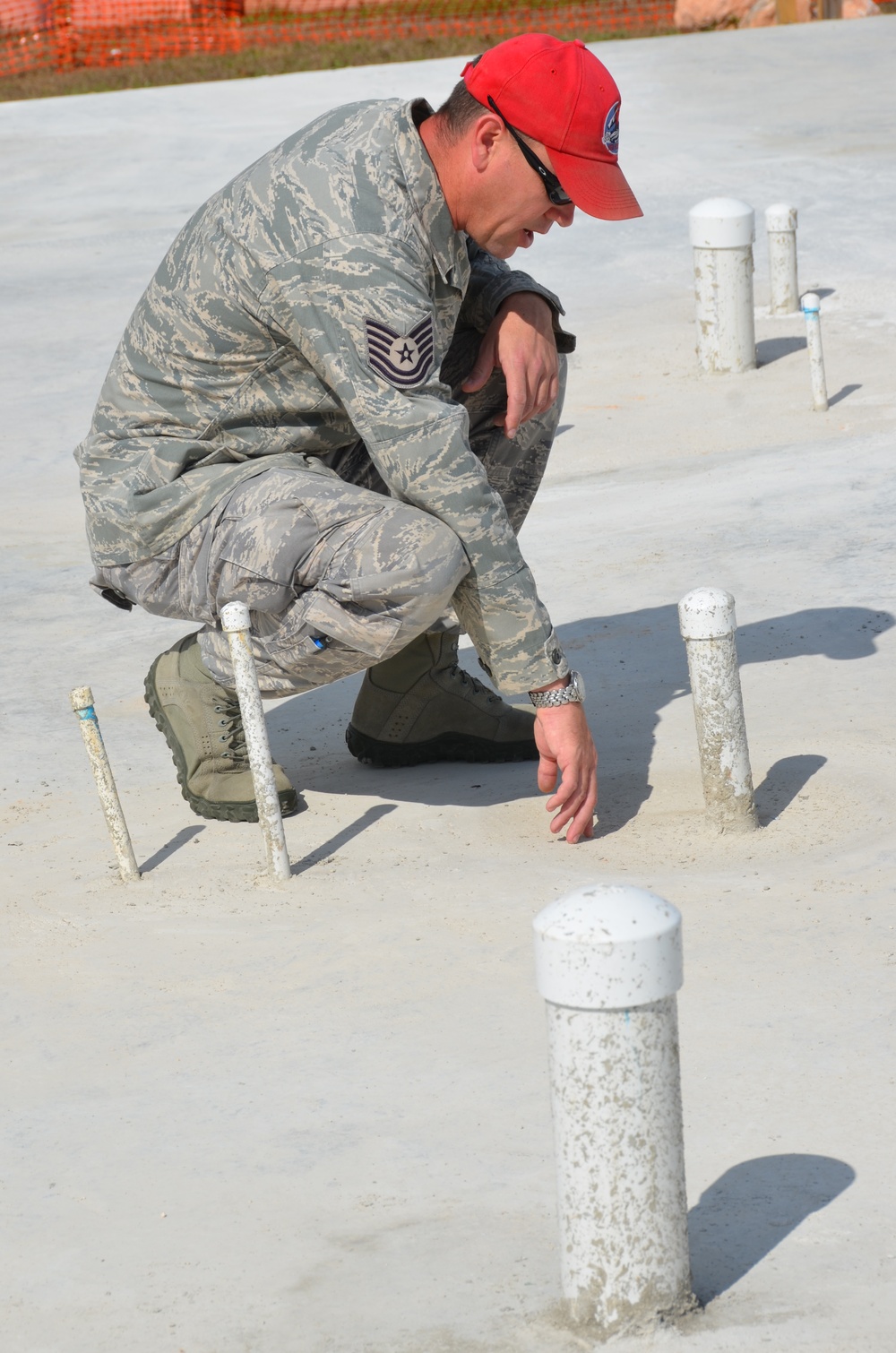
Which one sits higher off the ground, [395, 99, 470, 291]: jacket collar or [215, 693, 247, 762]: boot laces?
[395, 99, 470, 291]: jacket collar

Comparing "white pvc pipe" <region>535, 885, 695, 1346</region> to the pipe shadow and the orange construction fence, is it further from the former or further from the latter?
the orange construction fence

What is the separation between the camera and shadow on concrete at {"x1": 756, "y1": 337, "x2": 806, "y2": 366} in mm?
7082

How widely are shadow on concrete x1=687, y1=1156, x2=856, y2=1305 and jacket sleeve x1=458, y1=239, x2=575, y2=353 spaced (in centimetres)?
205

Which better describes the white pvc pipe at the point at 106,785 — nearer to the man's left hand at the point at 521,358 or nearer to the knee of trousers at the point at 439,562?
the knee of trousers at the point at 439,562

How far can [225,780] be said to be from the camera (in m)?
3.46

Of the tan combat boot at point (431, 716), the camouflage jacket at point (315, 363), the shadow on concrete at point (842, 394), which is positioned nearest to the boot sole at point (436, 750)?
the tan combat boot at point (431, 716)

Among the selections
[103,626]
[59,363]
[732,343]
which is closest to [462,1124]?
[103,626]

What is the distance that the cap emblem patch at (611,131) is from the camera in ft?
9.86

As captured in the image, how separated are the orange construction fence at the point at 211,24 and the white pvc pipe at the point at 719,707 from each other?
1696 cm

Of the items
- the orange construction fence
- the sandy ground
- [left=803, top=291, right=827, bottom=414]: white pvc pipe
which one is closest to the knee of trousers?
the sandy ground

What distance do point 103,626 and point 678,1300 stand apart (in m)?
3.38

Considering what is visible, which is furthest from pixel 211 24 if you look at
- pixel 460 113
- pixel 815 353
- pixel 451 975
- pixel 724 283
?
pixel 451 975

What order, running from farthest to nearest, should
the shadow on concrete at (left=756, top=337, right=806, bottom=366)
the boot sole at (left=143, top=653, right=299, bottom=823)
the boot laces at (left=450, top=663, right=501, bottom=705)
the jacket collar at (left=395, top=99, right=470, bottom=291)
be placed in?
1. the shadow on concrete at (left=756, top=337, right=806, bottom=366)
2. the boot laces at (left=450, top=663, right=501, bottom=705)
3. the boot sole at (left=143, top=653, right=299, bottom=823)
4. the jacket collar at (left=395, top=99, right=470, bottom=291)

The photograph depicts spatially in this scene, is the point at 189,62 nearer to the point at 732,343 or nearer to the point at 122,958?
the point at 732,343
